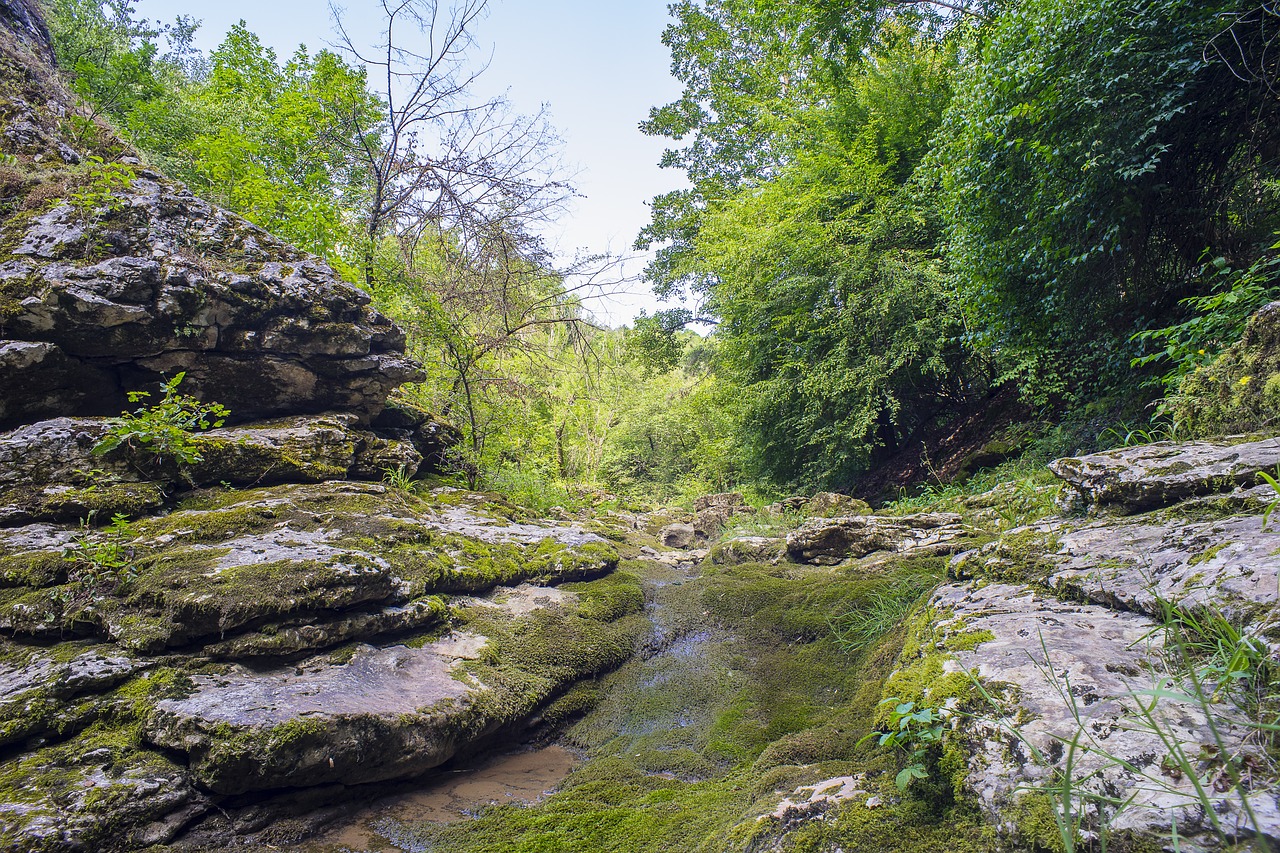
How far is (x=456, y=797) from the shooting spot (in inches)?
112

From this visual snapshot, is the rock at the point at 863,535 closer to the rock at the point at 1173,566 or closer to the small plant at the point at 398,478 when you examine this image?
the rock at the point at 1173,566

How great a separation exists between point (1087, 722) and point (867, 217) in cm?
1127

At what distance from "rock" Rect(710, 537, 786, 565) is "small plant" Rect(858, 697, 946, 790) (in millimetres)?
5053

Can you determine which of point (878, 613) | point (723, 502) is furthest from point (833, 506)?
point (723, 502)

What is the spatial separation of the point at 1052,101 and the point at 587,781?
23.2 ft

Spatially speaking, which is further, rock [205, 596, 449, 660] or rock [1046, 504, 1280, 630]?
rock [205, 596, 449, 660]

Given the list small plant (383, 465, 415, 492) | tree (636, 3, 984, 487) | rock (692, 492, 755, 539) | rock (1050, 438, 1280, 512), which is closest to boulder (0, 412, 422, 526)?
→ small plant (383, 465, 415, 492)

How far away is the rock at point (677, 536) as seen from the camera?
13.0 metres

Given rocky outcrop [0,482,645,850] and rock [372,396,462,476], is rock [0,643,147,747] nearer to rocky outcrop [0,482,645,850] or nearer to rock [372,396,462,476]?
rocky outcrop [0,482,645,850]

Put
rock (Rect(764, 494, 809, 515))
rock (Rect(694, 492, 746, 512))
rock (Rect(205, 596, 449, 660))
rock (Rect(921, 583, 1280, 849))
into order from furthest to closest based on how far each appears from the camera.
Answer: rock (Rect(694, 492, 746, 512))
rock (Rect(764, 494, 809, 515))
rock (Rect(205, 596, 449, 660))
rock (Rect(921, 583, 1280, 849))

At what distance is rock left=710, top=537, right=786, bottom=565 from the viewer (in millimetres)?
7121

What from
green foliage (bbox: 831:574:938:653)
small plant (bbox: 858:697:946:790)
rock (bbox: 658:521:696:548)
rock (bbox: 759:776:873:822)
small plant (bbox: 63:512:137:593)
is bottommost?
rock (bbox: 658:521:696:548)

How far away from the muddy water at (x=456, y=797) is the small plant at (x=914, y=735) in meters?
1.97

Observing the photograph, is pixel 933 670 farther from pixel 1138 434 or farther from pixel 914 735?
pixel 1138 434
